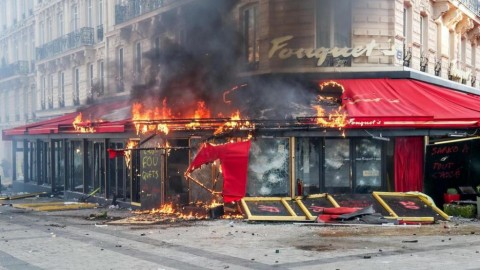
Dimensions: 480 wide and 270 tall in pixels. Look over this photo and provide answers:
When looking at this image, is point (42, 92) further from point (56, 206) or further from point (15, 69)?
point (56, 206)

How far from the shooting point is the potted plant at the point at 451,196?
15.8m

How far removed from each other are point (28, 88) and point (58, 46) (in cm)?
739

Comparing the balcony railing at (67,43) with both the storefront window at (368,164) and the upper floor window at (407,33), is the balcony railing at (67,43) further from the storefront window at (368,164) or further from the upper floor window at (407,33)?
the storefront window at (368,164)

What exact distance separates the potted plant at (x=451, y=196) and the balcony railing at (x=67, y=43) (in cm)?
1828

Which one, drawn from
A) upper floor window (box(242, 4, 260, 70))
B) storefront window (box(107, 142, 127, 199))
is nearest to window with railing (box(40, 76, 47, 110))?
storefront window (box(107, 142, 127, 199))

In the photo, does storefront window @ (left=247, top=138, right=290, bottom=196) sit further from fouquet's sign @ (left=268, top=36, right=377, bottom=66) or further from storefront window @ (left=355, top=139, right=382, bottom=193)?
fouquet's sign @ (left=268, top=36, right=377, bottom=66)

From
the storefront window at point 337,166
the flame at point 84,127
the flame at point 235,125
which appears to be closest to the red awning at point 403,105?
the storefront window at point 337,166

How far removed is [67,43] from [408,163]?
19986 millimetres

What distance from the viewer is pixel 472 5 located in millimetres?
23000

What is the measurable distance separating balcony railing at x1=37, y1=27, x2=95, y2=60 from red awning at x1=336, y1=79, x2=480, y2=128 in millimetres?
15426

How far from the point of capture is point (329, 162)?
16.1 m

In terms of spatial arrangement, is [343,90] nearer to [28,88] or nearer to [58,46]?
[58,46]

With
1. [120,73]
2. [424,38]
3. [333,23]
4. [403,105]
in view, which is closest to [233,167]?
[403,105]

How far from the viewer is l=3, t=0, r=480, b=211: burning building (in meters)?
15.6
